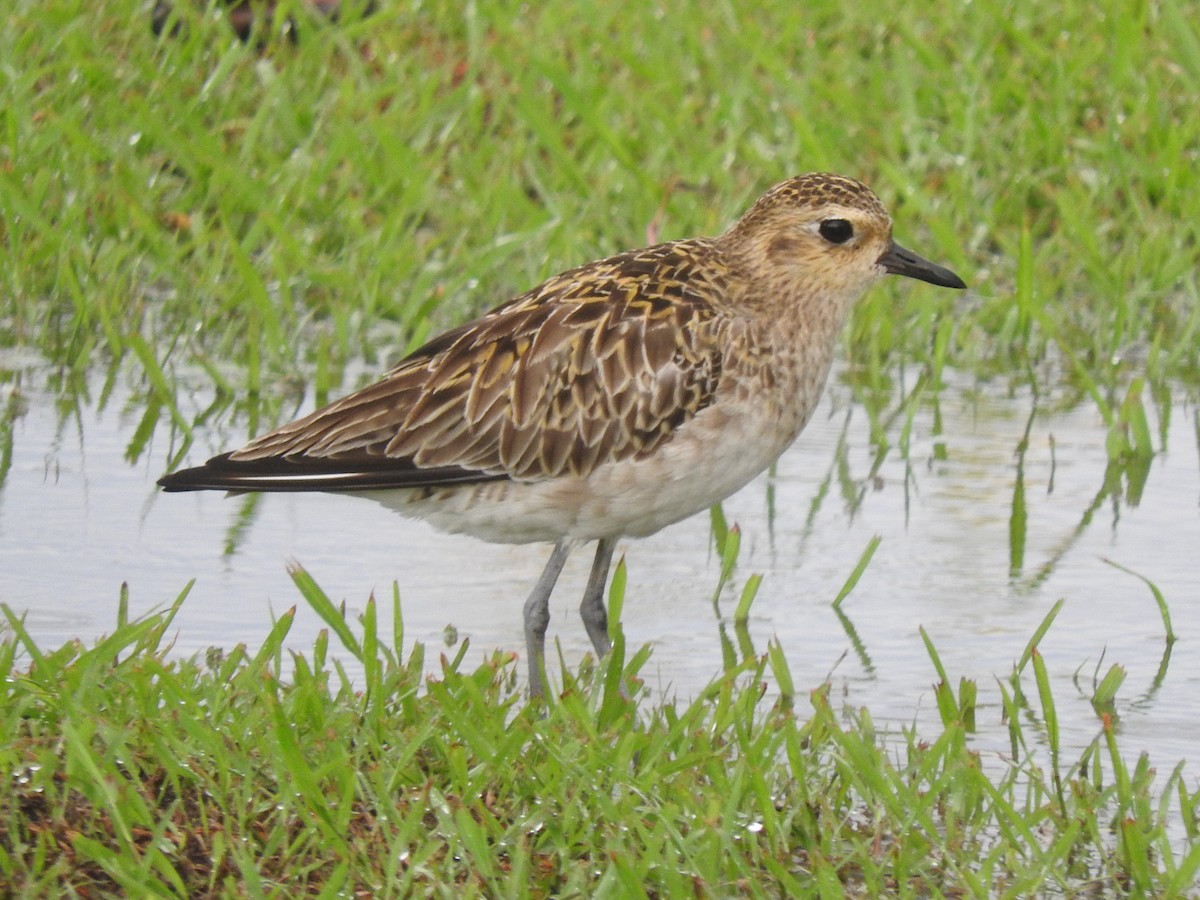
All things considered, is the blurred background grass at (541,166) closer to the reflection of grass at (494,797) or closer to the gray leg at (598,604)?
the gray leg at (598,604)

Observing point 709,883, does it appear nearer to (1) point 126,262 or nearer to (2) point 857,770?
(2) point 857,770

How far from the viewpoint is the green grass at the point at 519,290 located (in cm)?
460

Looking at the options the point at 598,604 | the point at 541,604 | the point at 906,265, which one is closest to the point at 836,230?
the point at 906,265

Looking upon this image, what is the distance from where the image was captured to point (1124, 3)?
1109cm

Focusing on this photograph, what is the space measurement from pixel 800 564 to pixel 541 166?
144 inches

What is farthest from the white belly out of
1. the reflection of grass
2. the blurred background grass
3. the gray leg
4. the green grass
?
the blurred background grass

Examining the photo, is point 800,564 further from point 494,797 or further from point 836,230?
point 494,797

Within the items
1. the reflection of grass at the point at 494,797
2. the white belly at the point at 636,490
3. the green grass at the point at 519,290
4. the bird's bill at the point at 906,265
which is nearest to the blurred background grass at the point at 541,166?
the green grass at the point at 519,290

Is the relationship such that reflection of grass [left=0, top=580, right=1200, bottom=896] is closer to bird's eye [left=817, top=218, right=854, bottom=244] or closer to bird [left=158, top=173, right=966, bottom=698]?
bird [left=158, top=173, right=966, bottom=698]

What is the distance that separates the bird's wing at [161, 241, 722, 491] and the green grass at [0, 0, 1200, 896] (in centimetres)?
47

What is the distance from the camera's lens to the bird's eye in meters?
6.39

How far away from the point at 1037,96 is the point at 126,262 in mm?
4418

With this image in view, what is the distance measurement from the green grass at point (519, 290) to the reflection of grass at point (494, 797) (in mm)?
11

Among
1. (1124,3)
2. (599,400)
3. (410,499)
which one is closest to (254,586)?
(410,499)
